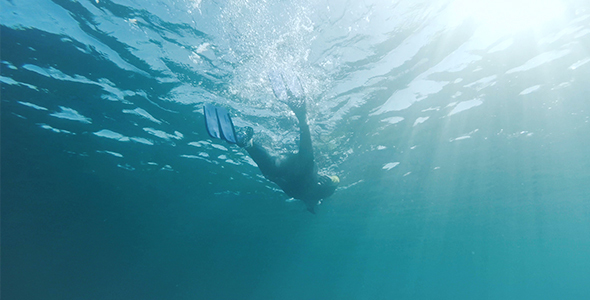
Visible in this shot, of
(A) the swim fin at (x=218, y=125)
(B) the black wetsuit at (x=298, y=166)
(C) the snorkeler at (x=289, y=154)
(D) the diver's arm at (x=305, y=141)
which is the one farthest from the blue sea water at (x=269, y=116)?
(B) the black wetsuit at (x=298, y=166)

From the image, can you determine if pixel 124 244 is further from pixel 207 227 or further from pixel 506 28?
pixel 506 28

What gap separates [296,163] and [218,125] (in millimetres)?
2080

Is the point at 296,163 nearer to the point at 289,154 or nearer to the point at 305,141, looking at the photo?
the point at 289,154

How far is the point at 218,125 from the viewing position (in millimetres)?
6059

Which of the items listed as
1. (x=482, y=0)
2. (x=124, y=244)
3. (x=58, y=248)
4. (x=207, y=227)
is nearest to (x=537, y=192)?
(x=482, y=0)

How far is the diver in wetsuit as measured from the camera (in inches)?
259

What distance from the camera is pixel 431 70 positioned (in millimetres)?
10086

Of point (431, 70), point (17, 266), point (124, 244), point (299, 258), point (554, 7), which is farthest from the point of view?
point (299, 258)

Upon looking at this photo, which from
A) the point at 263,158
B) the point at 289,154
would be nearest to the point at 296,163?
the point at 289,154

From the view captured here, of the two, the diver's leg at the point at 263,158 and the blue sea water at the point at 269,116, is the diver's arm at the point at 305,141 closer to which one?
the diver's leg at the point at 263,158

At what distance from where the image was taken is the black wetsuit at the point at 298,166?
22.1ft

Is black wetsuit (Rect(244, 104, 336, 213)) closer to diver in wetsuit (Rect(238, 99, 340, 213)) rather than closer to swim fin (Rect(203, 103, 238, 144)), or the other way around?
diver in wetsuit (Rect(238, 99, 340, 213))

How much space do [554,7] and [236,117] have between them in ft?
A: 34.8

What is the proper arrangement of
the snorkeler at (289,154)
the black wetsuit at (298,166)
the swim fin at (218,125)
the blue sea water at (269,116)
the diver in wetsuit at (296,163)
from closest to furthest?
the swim fin at (218,125)
the snorkeler at (289,154)
the diver in wetsuit at (296,163)
the black wetsuit at (298,166)
the blue sea water at (269,116)
